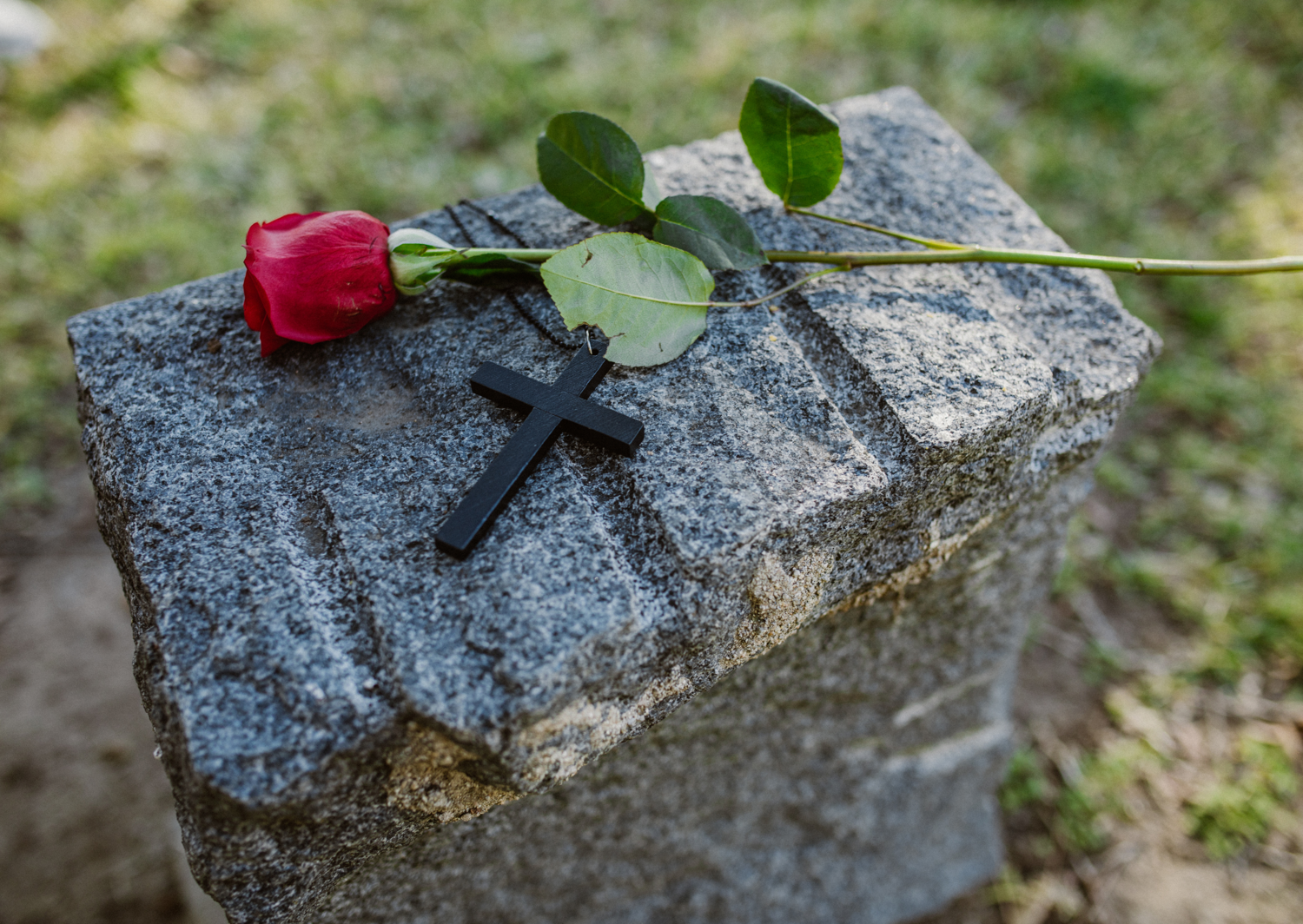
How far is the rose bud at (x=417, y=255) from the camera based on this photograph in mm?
1102

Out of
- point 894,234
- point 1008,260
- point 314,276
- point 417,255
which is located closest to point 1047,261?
point 1008,260

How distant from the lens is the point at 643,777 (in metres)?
1.45

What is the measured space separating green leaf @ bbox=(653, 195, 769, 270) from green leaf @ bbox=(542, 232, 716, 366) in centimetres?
3

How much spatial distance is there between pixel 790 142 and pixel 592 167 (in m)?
0.26

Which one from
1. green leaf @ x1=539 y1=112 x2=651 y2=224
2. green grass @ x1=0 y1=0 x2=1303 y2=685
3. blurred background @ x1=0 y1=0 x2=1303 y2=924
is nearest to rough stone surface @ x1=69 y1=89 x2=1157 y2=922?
green leaf @ x1=539 y1=112 x2=651 y2=224

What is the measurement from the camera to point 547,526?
0.98m

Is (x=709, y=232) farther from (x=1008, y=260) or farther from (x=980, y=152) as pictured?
(x=980, y=152)

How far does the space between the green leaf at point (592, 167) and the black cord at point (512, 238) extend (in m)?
0.15

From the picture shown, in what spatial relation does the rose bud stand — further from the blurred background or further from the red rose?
the blurred background

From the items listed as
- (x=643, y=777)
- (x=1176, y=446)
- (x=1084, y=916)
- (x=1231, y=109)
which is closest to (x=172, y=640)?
(x=643, y=777)

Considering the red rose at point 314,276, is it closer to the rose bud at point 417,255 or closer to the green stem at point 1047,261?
the rose bud at point 417,255

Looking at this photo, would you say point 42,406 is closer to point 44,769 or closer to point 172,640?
point 44,769

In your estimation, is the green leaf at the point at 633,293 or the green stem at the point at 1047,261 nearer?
the green leaf at the point at 633,293

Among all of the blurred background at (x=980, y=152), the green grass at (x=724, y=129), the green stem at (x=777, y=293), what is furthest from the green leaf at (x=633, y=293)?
the green grass at (x=724, y=129)
